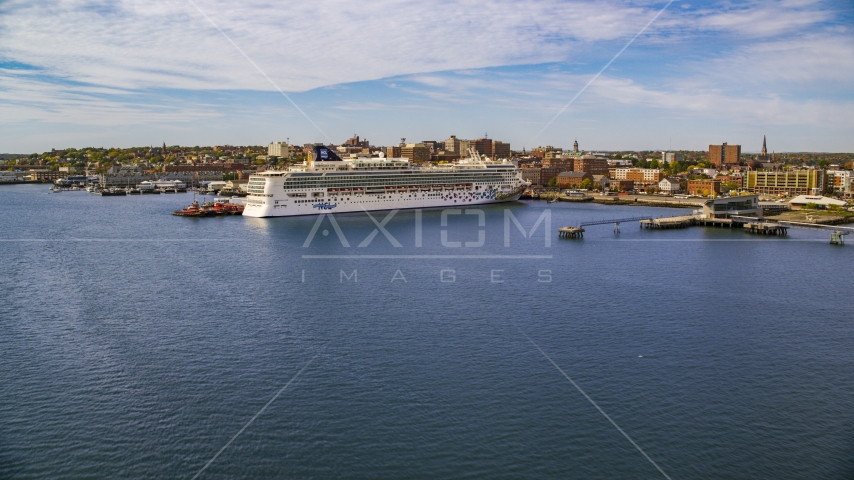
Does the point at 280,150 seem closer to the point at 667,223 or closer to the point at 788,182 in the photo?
the point at 788,182

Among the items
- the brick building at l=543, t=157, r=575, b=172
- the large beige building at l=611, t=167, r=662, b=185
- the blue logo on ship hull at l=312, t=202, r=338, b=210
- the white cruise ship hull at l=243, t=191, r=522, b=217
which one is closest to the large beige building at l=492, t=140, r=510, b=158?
the brick building at l=543, t=157, r=575, b=172

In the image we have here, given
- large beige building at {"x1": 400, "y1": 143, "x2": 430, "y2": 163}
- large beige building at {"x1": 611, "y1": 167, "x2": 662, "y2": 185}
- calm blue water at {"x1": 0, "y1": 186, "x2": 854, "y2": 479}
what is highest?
large beige building at {"x1": 400, "y1": 143, "x2": 430, "y2": 163}

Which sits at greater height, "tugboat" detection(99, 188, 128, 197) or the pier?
"tugboat" detection(99, 188, 128, 197)

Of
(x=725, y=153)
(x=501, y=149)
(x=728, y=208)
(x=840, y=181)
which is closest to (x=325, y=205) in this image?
(x=728, y=208)

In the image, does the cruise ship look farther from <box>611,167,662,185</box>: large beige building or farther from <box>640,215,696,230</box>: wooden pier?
<box>611,167,662,185</box>: large beige building

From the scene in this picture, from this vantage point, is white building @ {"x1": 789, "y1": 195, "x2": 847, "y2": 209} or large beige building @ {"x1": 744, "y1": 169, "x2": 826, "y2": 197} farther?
large beige building @ {"x1": 744, "y1": 169, "x2": 826, "y2": 197}

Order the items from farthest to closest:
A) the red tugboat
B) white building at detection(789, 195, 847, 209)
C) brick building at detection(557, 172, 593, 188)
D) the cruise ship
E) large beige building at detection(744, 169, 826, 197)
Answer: brick building at detection(557, 172, 593, 188) → large beige building at detection(744, 169, 826, 197) → white building at detection(789, 195, 847, 209) → the red tugboat → the cruise ship
